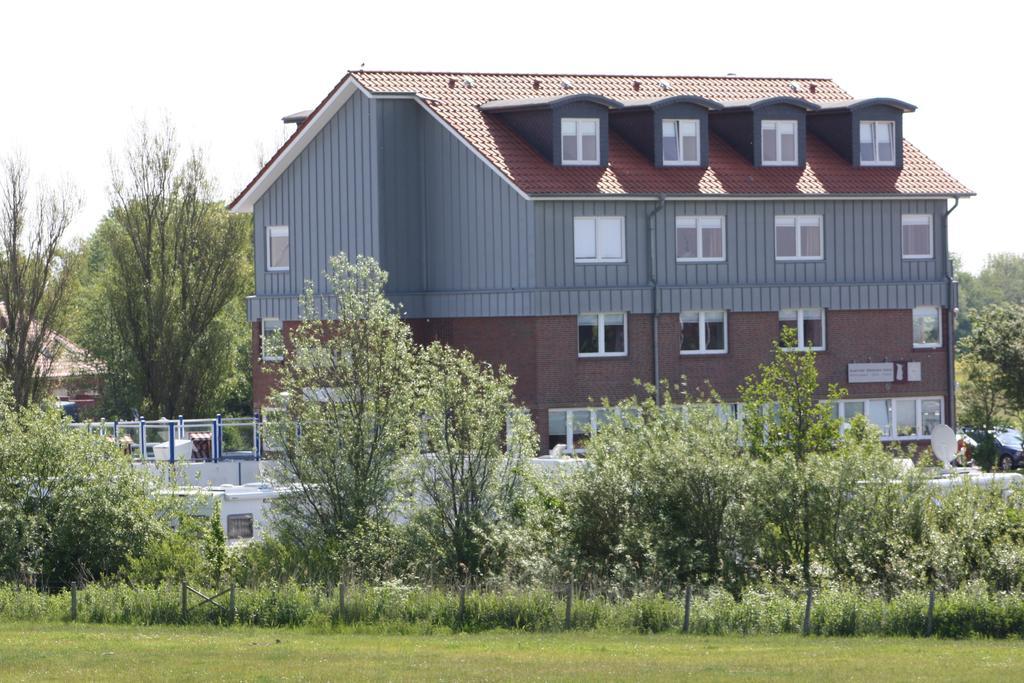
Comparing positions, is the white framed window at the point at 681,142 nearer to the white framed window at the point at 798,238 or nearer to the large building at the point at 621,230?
the large building at the point at 621,230

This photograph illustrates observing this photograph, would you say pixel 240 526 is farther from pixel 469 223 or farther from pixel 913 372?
pixel 913 372

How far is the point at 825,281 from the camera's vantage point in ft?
169

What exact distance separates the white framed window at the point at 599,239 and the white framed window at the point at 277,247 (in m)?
8.93

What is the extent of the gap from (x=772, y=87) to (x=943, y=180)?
620cm

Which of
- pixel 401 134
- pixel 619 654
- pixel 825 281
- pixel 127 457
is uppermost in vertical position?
pixel 401 134

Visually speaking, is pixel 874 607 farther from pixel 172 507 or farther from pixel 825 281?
pixel 825 281

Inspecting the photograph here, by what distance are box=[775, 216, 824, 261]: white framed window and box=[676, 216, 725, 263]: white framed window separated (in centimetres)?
179

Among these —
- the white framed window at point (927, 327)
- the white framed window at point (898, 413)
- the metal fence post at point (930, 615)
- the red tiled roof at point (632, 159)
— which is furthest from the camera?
the white framed window at point (927, 327)

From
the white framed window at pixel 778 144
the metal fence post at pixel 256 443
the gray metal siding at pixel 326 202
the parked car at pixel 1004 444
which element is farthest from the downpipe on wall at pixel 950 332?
the metal fence post at pixel 256 443

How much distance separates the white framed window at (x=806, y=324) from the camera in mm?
51188

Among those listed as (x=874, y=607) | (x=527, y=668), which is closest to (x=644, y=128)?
(x=874, y=607)

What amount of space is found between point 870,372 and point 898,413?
1758mm

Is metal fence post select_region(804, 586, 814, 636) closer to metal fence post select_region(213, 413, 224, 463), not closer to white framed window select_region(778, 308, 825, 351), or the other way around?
metal fence post select_region(213, 413, 224, 463)

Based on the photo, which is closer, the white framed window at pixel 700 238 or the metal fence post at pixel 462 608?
the metal fence post at pixel 462 608
